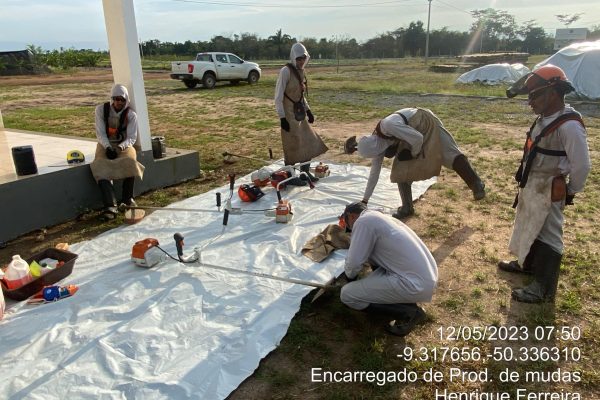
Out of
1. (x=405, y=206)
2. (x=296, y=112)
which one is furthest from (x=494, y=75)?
(x=405, y=206)

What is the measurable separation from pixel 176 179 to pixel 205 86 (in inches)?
520

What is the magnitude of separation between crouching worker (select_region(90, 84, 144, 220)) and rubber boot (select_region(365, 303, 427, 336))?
3115 mm

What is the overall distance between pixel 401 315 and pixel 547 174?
129cm

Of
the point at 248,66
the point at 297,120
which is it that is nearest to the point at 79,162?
the point at 297,120

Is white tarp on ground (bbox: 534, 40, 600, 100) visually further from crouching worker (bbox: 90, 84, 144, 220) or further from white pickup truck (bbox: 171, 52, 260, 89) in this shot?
crouching worker (bbox: 90, 84, 144, 220)

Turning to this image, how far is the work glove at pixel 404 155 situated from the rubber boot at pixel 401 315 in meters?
1.71

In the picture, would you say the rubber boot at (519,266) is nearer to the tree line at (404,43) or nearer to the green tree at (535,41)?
the tree line at (404,43)

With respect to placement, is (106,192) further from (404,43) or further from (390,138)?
(404,43)

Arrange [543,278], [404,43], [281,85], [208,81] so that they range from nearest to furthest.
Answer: [543,278], [281,85], [208,81], [404,43]

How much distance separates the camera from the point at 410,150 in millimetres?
3965

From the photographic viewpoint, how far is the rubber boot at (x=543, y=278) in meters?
2.84

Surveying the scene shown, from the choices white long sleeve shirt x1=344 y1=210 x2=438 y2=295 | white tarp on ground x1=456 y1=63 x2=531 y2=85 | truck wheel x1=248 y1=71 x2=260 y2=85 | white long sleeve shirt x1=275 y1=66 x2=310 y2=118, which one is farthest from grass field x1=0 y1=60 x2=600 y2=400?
truck wheel x1=248 y1=71 x2=260 y2=85

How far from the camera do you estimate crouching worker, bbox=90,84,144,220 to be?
452cm

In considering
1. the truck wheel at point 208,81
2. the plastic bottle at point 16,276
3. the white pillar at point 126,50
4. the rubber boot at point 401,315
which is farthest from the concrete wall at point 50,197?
the truck wheel at point 208,81
